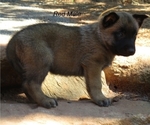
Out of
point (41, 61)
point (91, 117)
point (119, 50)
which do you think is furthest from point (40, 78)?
point (119, 50)

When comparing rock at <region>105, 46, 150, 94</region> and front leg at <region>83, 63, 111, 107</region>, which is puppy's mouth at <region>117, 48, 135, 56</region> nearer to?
front leg at <region>83, 63, 111, 107</region>

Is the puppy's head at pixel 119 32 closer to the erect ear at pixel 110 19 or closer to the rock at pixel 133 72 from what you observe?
the erect ear at pixel 110 19

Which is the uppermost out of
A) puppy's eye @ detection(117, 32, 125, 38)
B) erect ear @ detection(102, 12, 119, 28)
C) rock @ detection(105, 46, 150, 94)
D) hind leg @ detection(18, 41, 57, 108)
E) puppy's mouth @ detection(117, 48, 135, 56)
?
erect ear @ detection(102, 12, 119, 28)

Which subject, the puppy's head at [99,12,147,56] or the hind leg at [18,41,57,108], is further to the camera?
the puppy's head at [99,12,147,56]

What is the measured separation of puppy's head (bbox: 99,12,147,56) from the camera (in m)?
5.05

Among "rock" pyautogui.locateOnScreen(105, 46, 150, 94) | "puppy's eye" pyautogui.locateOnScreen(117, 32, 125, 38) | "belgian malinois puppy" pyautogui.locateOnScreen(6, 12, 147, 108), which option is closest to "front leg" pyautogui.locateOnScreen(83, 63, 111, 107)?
"belgian malinois puppy" pyautogui.locateOnScreen(6, 12, 147, 108)

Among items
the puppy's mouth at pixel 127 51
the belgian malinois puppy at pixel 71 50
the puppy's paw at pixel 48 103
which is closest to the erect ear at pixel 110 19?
the belgian malinois puppy at pixel 71 50

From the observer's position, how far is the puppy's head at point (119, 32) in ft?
16.6

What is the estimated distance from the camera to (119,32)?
5.11 meters

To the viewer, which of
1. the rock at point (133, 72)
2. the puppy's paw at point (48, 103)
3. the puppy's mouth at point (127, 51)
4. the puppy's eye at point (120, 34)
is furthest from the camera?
the rock at point (133, 72)

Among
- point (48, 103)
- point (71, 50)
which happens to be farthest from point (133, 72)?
point (48, 103)

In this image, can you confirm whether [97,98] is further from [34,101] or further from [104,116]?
[34,101]

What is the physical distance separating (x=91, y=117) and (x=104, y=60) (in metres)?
0.99

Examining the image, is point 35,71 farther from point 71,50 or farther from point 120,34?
point 120,34
